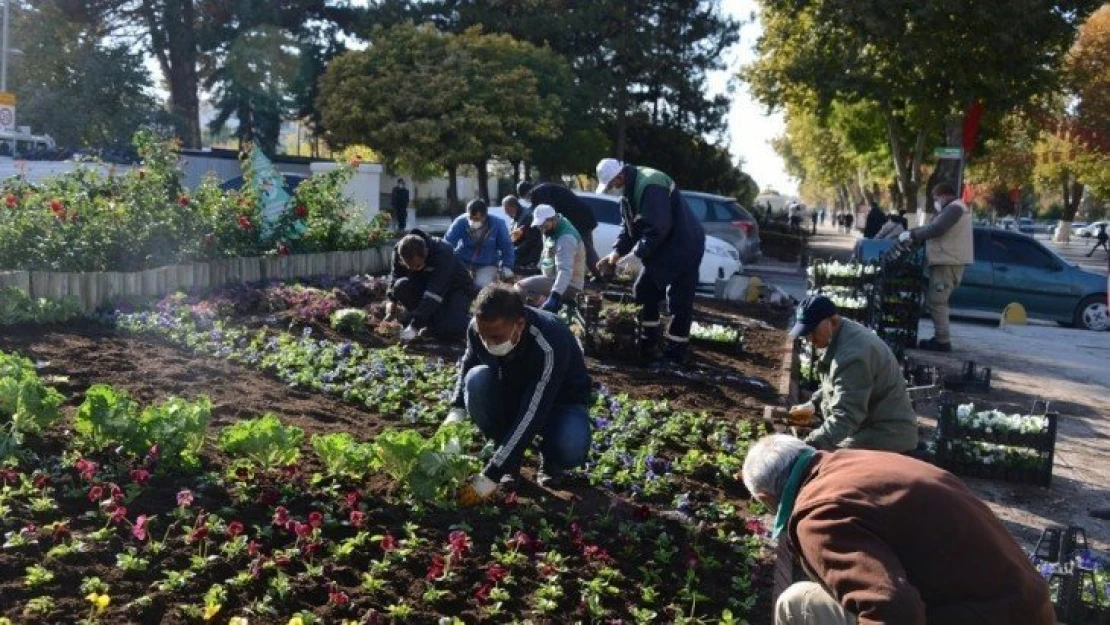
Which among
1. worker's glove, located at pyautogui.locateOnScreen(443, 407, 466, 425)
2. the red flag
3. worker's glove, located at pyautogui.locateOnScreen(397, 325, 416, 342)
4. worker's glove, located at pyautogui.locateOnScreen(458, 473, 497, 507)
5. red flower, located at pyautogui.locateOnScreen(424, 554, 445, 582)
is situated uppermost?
the red flag

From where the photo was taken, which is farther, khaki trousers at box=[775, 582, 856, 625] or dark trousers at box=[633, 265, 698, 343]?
dark trousers at box=[633, 265, 698, 343]

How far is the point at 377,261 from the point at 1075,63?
29569 mm

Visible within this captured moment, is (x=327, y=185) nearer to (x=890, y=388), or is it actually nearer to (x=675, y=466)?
(x=675, y=466)

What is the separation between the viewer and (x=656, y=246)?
931 centimetres

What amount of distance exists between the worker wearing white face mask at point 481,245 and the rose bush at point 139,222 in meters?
2.65

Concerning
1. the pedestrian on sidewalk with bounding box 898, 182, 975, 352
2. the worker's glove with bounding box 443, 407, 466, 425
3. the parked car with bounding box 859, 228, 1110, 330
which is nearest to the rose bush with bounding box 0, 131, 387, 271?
the worker's glove with bounding box 443, 407, 466, 425

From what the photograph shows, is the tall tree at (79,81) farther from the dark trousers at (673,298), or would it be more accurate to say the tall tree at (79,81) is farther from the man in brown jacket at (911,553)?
the man in brown jacket at (911,553)

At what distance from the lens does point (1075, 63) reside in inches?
1409

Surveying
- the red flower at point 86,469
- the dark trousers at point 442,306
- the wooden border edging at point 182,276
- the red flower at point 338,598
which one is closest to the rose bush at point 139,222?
the wooden border edging at point 182,276

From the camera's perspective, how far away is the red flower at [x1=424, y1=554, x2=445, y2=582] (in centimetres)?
444

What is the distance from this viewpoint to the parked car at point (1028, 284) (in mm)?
17016

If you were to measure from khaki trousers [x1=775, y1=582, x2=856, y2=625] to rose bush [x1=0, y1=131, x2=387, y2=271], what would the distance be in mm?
7869

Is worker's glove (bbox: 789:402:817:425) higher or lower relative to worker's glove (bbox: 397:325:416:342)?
higher

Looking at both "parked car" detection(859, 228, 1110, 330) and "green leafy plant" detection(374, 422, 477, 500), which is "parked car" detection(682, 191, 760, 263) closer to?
"parked car" detection(859, 228, 1110, 330)
